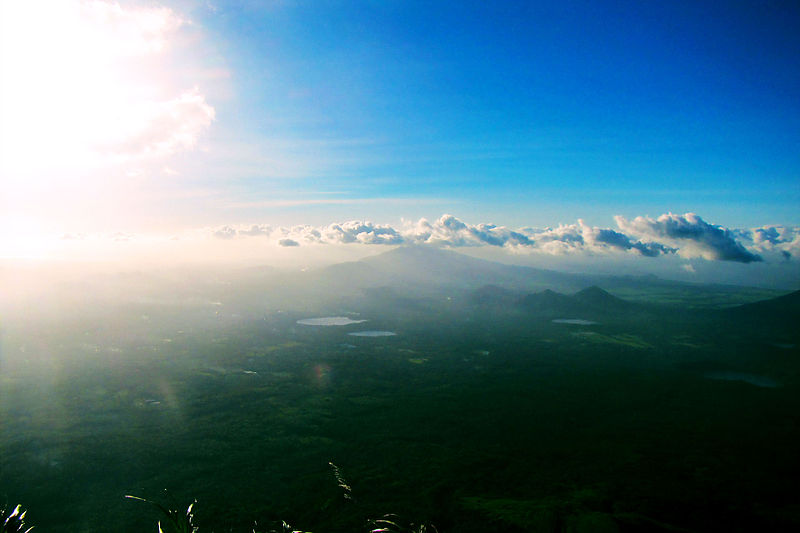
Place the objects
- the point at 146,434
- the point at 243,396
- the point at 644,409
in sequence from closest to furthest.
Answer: the point at 146,434 → the point at 644,409 → the point at 243,396

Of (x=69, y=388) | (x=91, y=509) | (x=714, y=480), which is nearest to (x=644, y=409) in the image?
(x=714, y=480)

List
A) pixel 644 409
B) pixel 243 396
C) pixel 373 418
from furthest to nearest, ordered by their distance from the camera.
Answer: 1. pixel 243 396
2. pixel 644 409
3. pixel 373 418

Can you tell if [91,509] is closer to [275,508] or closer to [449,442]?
[275,508]

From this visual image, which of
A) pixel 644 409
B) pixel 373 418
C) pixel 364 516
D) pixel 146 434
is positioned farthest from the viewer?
pixel 644 409

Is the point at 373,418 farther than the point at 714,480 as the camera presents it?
Yes

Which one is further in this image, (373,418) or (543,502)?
(373,418)

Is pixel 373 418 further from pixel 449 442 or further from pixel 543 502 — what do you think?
pixel 543 502

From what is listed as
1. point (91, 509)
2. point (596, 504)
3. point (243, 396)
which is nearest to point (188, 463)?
point (91, 509)

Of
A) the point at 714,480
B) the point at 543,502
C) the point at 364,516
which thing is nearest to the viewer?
the point at 364,516
